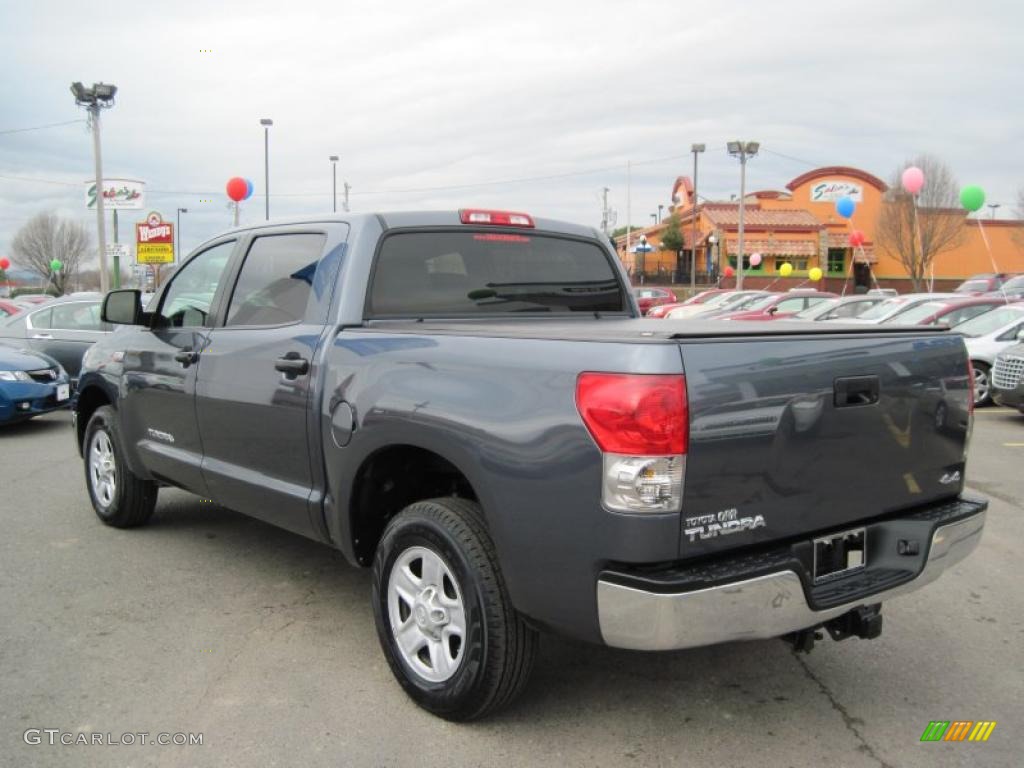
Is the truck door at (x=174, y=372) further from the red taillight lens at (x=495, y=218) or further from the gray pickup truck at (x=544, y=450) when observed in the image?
the red taillight lens at (x=495, y=218)

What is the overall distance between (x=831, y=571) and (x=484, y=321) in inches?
76.2

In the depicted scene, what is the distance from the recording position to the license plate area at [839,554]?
297 centimetres

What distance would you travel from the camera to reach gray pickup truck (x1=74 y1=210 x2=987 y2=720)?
8.57 ft

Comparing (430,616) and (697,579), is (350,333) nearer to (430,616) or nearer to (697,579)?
(430,616)

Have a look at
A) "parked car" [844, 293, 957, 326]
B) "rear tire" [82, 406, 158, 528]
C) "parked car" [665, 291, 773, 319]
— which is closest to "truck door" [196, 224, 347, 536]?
"rear tire" [82, 406, 158, 528]

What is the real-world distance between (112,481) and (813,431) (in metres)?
4.73

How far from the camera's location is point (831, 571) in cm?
302

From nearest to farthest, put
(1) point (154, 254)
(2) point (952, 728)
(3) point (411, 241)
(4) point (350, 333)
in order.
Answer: (2) point (952, 728) < (4) point (350, 333) < (3) point (411, 241) < (1) point (154, 254)

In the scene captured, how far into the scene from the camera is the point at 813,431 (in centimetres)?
286

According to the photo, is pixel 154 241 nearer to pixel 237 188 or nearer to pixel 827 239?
pixel 237 188

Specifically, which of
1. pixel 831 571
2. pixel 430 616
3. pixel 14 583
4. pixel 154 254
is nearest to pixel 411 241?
pixel 430 616

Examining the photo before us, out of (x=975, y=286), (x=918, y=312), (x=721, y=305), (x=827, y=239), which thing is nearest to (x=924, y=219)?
(x=827, y=239)

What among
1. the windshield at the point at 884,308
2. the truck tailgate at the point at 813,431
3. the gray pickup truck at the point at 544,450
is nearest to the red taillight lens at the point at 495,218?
the gray pickup truck at the point at 544,450

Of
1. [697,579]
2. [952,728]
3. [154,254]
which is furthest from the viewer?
[154,254]
